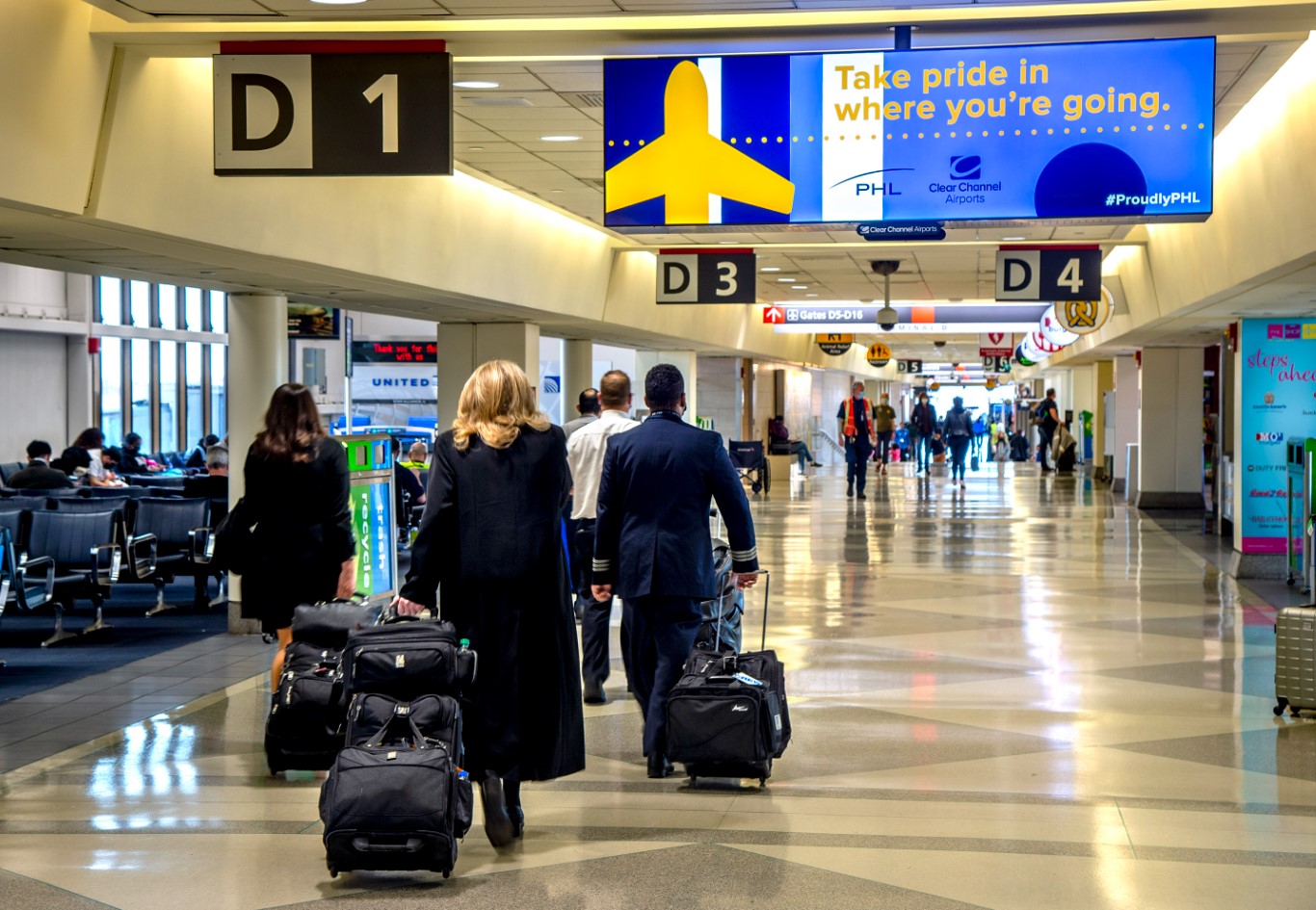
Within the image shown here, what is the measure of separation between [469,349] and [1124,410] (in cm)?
1728

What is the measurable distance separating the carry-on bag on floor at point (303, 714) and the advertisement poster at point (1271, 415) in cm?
1102

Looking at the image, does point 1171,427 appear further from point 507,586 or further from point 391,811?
point 391,811

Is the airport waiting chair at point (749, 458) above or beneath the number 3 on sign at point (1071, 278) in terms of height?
beneath

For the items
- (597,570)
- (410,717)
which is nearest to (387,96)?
(597,570)

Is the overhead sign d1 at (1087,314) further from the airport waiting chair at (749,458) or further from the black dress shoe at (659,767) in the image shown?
the black dress shoe at (659,767)

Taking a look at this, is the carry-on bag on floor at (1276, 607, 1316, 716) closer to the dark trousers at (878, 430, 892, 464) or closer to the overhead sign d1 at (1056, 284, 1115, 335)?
the overhead sign d1 at (1056, 284, 1115, 335)

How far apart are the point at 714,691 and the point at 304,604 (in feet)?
6.72

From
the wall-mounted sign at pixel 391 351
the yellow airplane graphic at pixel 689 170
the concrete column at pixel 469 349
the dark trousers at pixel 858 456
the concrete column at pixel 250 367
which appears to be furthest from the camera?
the wall-mounted sign at pixel 391 351

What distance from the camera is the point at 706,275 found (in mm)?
16469

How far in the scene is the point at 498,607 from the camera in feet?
17.2

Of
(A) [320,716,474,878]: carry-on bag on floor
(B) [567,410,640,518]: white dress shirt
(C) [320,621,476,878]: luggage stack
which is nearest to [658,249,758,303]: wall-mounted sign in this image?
(B) [567,410,640,518]: white dress shirt

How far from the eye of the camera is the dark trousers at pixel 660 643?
618 cm

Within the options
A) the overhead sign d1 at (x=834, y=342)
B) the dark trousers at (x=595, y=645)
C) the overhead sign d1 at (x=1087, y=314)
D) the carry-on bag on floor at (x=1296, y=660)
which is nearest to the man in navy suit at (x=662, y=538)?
the dark trousers at (x=595, y=645)

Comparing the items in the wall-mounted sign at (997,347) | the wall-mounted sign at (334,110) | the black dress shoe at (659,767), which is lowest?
the black dress shoe at (659,767)
